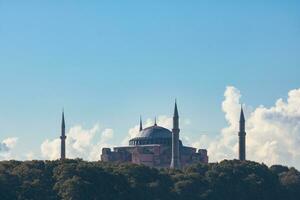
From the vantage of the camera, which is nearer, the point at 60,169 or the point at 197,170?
the point at 60,169

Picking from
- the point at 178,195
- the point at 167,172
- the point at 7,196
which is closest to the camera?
the point at 7,196

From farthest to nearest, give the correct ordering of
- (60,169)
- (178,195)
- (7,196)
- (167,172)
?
(167,172)
(178,195)
(60,169)
(7,196)

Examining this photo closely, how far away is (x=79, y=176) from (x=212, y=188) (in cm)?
3023

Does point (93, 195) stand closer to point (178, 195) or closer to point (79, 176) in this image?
point (79, 176)

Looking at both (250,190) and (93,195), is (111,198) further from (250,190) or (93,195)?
(250,190)

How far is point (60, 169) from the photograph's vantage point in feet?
557

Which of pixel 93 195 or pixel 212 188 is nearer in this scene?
pixel 93 195

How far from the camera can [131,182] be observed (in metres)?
176

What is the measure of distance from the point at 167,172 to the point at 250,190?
1460cm

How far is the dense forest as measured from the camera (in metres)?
163

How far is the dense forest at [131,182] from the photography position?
16262 centimetres

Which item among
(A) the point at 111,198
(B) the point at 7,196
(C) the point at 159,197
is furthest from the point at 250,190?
(B) the point at 7,196

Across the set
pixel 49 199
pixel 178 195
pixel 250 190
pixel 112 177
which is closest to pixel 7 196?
pixel 49 199

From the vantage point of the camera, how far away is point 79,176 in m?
167
